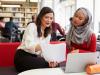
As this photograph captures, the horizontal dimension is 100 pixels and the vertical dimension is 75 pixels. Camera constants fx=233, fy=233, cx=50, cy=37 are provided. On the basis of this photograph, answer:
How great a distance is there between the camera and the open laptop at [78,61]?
1962 mm

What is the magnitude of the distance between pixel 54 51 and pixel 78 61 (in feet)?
1.54

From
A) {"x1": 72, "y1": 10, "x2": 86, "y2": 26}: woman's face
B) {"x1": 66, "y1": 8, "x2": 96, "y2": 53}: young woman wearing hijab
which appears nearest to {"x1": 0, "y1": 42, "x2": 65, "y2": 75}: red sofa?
{"x1": 66, "y1": 8, "x2": 96, "y2": 53}: young woman wearing hijab

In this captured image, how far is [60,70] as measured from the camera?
2.11m

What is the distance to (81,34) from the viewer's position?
2943 millimetres

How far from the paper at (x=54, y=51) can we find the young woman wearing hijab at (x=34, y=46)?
199 millimetres

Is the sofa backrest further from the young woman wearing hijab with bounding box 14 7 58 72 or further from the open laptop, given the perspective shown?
the open laptop

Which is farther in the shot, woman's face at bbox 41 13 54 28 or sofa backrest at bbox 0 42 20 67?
sofa backrest at bbox 0 42 20 67

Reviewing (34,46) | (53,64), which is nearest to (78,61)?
(53,64)

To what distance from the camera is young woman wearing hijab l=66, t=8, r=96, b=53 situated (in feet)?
9.18

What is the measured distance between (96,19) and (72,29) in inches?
182

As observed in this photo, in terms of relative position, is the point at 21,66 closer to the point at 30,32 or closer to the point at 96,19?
the point at 30,32

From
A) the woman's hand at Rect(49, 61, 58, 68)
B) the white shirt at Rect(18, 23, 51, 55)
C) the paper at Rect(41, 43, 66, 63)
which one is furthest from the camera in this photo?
the white shirt at Rect(18, 23, 51, 55)

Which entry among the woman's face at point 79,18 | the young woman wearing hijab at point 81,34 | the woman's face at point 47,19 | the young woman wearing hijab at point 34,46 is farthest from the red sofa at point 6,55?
the woman's face at point 79,18

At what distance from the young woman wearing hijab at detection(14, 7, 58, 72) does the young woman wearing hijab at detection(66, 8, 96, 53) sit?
315 millimetres
